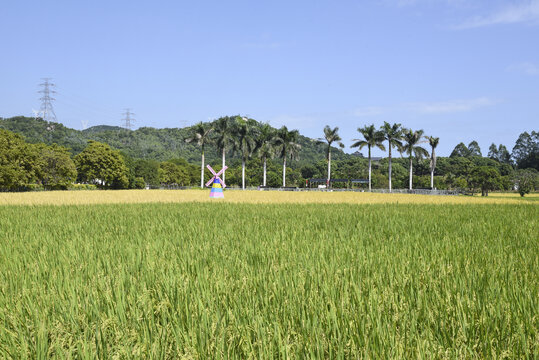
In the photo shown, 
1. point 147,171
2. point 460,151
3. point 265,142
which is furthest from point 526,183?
point 460,151

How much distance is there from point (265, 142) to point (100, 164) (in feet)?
115

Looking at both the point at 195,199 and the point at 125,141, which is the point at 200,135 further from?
the point at 125,141

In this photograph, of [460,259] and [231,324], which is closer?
[231,324]

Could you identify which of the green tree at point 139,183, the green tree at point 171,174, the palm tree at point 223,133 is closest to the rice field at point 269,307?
the palm tree at point 223,133

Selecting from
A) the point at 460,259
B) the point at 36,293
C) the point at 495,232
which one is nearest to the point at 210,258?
the point at 36,293

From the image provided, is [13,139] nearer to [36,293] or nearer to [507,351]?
[36,293]

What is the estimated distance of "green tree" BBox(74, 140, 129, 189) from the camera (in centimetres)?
7619

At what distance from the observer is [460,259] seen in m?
5.63

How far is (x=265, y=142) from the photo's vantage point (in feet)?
250

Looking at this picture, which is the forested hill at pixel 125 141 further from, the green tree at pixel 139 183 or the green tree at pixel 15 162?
the green tree at pixel 15 162

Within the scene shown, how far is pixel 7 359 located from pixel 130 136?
204908 millimetres

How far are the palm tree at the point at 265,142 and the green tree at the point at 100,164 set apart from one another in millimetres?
30687

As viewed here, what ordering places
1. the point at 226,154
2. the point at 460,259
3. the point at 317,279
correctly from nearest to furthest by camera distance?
the point at 317,279
the point at 460,259
the point at 226,154

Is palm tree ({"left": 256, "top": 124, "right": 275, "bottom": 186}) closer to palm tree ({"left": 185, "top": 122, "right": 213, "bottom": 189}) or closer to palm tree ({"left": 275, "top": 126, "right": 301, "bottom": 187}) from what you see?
palm tree ({"left": 275, "top": 126, "right": 301, "bottom": 187})
